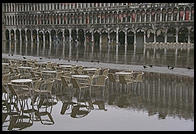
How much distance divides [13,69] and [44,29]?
235ft

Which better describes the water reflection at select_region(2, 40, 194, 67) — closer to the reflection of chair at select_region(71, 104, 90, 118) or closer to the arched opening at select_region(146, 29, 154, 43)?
the reflection of chair at select_region(71, 104, 90, 118)

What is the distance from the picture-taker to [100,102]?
12.4 metres

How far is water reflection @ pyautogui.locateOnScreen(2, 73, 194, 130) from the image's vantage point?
33.4ft

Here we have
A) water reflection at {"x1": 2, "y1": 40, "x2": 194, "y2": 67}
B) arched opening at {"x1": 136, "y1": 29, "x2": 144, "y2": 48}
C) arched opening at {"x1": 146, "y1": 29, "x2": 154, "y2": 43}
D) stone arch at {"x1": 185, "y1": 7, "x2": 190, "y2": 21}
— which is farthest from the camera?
arched opening at {"x1": 136, "y1": 29, "x2": 144, "y2": 48}

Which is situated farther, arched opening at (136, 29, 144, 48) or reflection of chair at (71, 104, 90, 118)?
arched opening at (136, 29, 144, 48)

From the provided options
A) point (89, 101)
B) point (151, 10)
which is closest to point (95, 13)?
point (151, 10)

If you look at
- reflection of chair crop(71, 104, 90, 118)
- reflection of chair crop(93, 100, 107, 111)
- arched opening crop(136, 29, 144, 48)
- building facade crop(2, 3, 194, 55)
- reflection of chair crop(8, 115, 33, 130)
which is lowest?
reflection of chair crop(8, 115, 33, 130)

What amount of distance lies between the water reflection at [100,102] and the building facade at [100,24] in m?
43.5

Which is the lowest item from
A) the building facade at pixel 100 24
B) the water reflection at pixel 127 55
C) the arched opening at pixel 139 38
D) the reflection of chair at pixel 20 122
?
the reflection of chair at pixel 20 122

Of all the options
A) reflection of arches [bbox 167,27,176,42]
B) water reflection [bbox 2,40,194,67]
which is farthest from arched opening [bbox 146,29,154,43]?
water reflection [bbox 2,40,194,67]

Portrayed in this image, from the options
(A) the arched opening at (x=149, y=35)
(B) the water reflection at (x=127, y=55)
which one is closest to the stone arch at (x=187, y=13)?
(A) the arched opening at (x=149, y=35)

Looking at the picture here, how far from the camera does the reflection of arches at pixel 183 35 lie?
214ft

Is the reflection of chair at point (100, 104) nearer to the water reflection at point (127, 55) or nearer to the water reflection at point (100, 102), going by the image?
the water reflection at point (100, 102)

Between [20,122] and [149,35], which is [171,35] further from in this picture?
[20,122]
